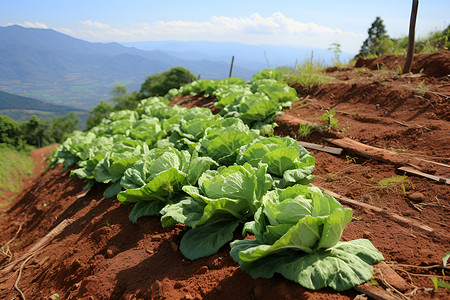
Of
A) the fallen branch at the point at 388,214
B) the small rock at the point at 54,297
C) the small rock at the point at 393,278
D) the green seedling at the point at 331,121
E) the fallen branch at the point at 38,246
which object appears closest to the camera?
the small rock at the point at 393,278

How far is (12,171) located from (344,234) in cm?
1593

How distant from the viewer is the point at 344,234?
219 centimetres

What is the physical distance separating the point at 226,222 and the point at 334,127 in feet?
8.80

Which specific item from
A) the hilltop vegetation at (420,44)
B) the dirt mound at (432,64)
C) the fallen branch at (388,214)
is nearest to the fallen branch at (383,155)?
the fallen branch at (388,214)

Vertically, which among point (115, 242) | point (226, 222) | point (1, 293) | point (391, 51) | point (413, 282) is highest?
point (391, 51)

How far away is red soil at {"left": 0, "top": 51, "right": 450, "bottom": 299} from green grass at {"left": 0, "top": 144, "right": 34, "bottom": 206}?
7.07 meters

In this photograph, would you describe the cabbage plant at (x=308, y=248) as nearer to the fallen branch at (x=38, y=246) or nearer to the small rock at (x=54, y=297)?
the small rock at (x=54, y=297)

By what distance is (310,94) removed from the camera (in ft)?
21.2

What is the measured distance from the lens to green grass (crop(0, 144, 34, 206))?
11.3 meters

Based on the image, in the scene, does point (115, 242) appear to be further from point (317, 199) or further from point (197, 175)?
point (317, 199)

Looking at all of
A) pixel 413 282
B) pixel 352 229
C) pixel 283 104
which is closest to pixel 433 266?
pixel 413 282

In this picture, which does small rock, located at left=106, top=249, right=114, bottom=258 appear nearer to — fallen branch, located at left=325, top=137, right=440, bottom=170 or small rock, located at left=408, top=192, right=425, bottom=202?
small rock, located at left=408, top=192, right=425, bottom=202

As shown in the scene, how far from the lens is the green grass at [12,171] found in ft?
37.0

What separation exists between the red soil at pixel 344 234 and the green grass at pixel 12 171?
707cm
